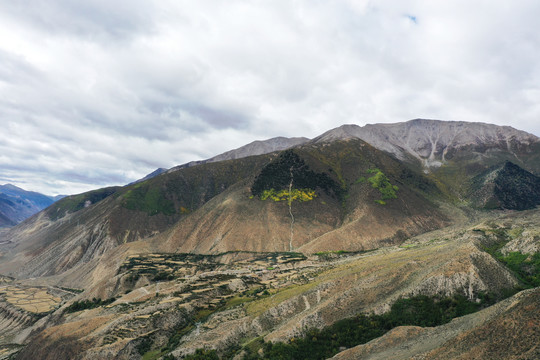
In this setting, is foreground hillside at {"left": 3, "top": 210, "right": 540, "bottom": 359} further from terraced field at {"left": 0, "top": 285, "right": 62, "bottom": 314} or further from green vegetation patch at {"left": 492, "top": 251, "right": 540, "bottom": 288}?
terraced field at {"left": 0, "top": 285, "right": 62, "bottom": 314}

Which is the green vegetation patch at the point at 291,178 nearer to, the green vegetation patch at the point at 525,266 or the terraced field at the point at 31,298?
the terraced field at the point at 31,298

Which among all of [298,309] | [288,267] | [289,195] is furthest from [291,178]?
[298,309]

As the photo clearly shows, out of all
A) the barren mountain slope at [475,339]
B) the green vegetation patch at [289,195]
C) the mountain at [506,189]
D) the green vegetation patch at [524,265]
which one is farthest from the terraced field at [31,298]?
the mountain at [506,189]

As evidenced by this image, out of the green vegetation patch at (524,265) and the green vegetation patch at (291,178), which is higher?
the green vegetation patch at (291,178)

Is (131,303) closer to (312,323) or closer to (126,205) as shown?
(312,323)

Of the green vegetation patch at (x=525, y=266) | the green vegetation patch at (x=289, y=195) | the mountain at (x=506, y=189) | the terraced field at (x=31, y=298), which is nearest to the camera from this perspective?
the green vegetation patch at (x=525, y=266)
